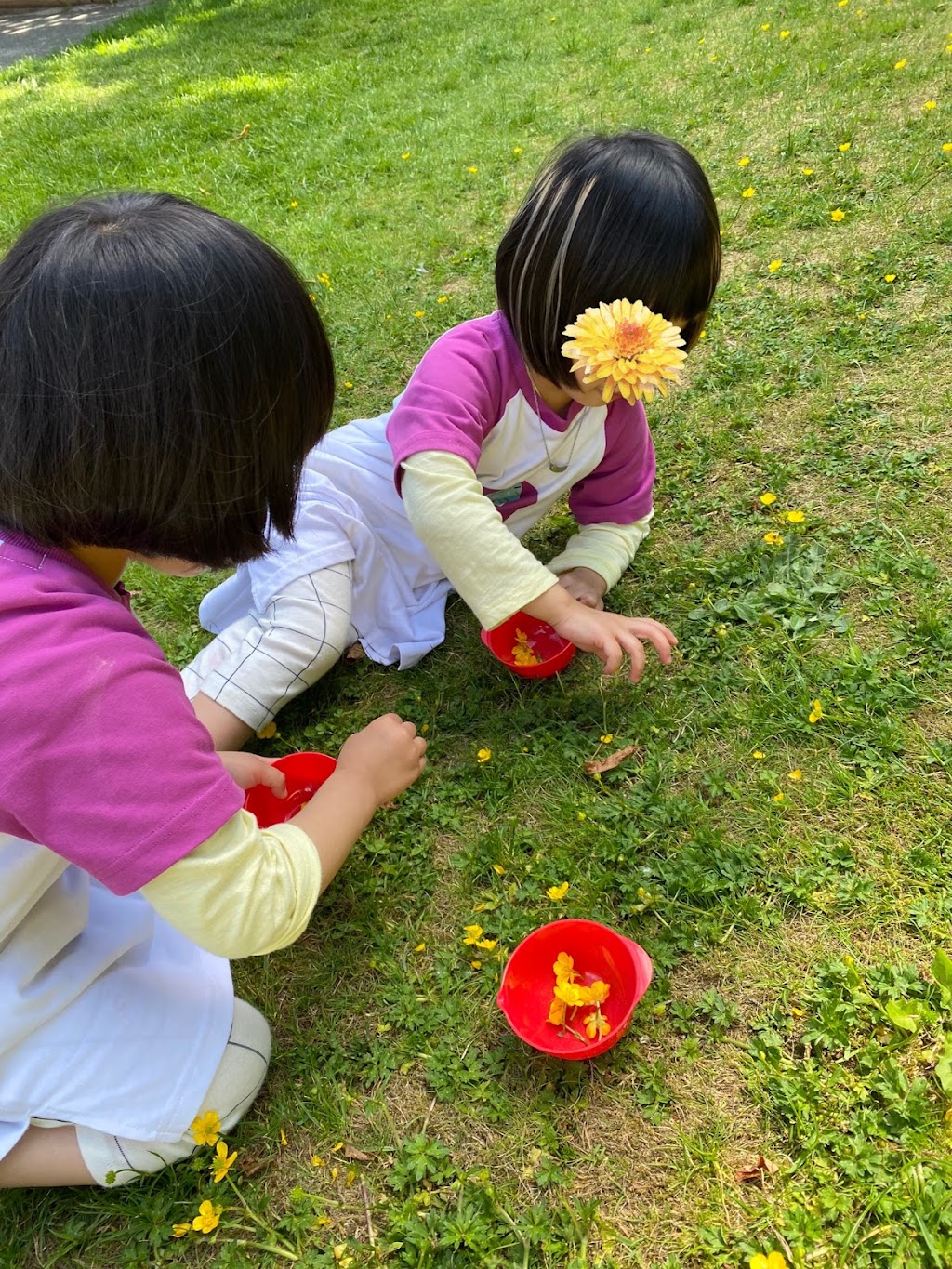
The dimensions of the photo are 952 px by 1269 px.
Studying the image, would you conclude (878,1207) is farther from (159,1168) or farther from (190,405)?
(190,405)

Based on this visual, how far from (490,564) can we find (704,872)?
30.1 inches

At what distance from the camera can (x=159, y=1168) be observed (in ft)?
5.13

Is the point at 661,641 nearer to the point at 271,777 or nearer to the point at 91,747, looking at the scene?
the point at 271,777

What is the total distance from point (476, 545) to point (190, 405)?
85 centimetres

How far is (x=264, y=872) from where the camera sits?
1.38 metres

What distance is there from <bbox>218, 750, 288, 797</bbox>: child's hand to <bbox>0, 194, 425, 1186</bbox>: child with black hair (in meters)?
0.36

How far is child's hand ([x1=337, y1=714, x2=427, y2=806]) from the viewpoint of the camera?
1766 mm

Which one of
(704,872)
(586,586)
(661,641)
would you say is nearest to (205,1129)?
(704,872)

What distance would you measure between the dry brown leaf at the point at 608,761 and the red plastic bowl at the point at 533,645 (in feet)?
0.87

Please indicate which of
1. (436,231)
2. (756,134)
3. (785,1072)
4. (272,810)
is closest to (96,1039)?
(272,810)

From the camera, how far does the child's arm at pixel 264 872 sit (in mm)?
1282

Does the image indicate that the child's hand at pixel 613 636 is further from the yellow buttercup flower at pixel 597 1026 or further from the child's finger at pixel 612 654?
the yellow buttercup flower at pixel 597 1026

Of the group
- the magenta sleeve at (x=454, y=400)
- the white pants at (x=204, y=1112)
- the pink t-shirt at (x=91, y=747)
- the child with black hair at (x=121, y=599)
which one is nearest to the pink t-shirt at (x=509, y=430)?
the magenta sleeve at (x=454, y=400)

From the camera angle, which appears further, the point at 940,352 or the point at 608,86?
the point at 608,86
